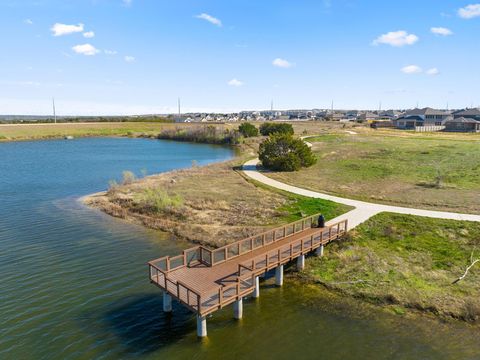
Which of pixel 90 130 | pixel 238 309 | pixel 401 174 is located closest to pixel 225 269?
pixel 238 309

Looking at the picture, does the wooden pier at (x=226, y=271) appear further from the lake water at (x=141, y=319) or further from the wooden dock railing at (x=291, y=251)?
the lake water at (x=141, y=319)

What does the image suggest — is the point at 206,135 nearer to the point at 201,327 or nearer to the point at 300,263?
the point at 300,263

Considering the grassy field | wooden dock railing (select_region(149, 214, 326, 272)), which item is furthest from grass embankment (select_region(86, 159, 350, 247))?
the grassy field

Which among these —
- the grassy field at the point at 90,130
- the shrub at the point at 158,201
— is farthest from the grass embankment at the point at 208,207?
the grassy field at the point at 90,130

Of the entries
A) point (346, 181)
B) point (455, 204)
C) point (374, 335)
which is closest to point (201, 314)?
point (374, 335)

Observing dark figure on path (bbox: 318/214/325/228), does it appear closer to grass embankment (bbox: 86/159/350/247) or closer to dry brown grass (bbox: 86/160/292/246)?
grass embankment (bbox: 86/159/350/247)

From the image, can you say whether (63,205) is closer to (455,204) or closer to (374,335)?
(374,335)
